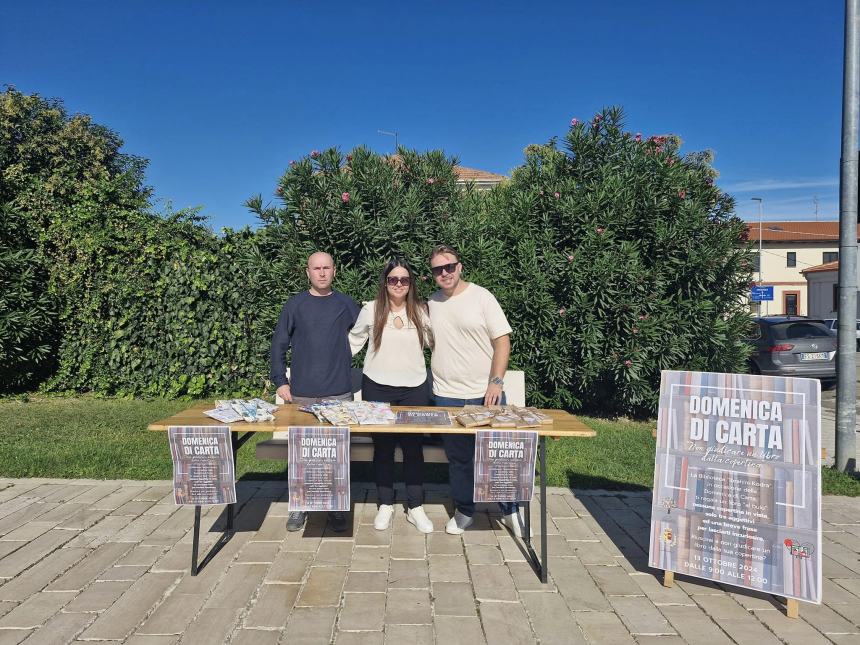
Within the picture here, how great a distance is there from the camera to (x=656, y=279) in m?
6.77

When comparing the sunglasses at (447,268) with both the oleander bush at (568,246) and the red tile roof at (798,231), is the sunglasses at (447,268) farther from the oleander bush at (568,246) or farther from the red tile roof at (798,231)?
the red tile roof at (798,231)

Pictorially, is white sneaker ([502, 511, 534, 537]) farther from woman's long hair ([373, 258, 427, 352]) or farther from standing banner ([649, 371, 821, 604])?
woman's long hair ([373, 258, 427, 352])

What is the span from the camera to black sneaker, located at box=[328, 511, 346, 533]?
405 cm

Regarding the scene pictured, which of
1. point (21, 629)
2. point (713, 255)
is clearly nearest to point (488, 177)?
point (713, 255)

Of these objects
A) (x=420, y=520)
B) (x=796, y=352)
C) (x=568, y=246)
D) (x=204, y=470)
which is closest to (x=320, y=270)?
(x=204, y=470)

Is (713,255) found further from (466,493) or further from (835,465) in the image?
(466,493)

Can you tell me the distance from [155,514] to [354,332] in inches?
76.5

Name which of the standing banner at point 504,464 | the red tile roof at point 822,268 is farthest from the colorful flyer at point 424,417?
the red tile roof at point 822,268

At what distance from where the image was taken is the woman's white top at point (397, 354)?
405 centimetres

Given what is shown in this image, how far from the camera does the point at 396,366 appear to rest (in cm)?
407

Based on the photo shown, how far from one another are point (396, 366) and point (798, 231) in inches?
2669

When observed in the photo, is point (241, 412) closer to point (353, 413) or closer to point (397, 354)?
point (353, 413)

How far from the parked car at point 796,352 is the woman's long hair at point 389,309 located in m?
9.43

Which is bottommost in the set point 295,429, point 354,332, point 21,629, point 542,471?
point 21,629
